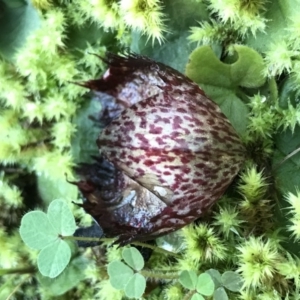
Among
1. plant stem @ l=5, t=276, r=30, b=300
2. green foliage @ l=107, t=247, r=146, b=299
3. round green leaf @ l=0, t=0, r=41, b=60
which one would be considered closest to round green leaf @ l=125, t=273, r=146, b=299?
green foliage @ l=107, t=247, r=146, b=299

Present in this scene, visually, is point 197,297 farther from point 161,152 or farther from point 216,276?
point 161,152

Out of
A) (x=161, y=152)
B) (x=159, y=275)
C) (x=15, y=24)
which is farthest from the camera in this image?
(x=15, y=24)

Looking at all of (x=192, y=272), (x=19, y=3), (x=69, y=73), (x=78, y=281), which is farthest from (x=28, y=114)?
(x=192, y=272)

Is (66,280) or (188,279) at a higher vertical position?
(188,279)

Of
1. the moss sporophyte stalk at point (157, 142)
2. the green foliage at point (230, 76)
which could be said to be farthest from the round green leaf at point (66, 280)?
the green foliage at point (230, 76)

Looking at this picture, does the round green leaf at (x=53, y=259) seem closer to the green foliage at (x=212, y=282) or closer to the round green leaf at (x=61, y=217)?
the round green leaf at (x=61, y=217)

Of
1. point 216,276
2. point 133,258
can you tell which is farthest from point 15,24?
point 216,276
